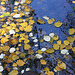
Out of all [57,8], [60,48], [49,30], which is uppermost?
[57,8]

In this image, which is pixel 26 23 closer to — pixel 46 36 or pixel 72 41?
pixel 46 36

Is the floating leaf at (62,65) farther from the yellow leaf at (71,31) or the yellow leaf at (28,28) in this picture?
the yellow leaf at (28,28)

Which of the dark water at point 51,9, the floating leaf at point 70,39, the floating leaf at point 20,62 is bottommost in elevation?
the floating leaf at point 20,62

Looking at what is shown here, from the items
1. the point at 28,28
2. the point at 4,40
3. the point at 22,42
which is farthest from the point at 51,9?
the point at 4,40

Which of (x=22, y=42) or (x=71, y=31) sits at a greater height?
(x=71, y=31)

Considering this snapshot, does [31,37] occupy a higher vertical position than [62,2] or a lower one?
Result: lower

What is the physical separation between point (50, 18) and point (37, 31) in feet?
1.60

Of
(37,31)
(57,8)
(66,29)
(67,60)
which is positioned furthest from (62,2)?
(67,60)

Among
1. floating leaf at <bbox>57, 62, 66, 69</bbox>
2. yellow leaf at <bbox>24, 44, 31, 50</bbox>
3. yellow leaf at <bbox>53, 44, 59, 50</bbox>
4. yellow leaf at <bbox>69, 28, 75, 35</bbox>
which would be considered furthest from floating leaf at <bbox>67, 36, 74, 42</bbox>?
yellow leaf at <bbox>24, 44, 31, 50</bbox>

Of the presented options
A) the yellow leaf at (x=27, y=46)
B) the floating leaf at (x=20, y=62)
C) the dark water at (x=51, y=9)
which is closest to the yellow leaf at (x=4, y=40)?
the yellow leaf at (x=27, y=46)

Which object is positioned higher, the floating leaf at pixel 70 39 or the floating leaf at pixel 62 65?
the floating leaf at pixel 70 39

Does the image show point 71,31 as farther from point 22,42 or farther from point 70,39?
point 22,42

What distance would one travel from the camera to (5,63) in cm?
201

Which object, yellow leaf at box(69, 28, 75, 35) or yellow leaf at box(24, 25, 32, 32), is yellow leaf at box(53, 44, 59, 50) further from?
yellow leaf at box(24, 25, 32, 32)
